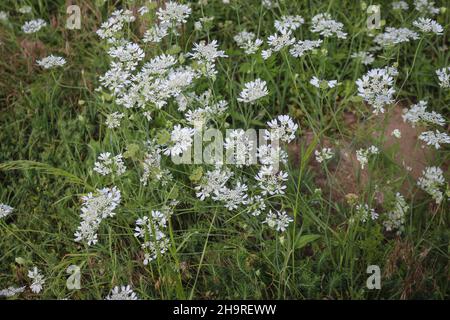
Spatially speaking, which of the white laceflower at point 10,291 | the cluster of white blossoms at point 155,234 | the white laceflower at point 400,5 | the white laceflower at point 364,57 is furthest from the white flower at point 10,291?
the white laceflower at point 400,5

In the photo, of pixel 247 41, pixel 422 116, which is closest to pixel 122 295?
pixel 422 116

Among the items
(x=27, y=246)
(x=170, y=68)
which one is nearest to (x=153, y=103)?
(x=170, y=68)

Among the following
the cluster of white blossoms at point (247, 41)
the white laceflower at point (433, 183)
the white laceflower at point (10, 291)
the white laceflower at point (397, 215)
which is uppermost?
the cluster of white blossoms at point (247, 41)

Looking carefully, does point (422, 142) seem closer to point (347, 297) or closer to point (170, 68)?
point (347, 297)

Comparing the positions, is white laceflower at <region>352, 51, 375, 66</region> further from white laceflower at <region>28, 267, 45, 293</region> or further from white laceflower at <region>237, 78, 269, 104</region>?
white laceflower at <region>28, 267, 45, 293</region>

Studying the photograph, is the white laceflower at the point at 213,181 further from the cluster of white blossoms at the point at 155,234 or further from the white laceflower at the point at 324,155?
the white laceflower at the point at 324,155

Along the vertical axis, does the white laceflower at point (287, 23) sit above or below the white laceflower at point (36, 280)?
above
